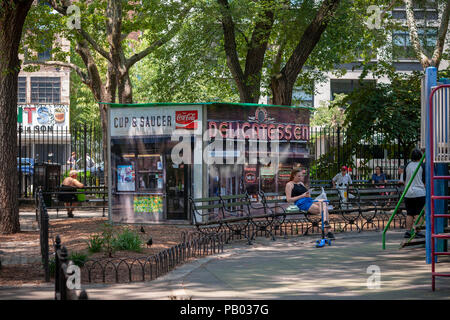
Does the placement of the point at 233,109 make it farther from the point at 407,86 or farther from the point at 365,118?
the point at 407,86

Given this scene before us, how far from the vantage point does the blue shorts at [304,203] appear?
1447 cm

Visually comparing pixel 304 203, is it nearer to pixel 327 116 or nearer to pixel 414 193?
pixel 414 193

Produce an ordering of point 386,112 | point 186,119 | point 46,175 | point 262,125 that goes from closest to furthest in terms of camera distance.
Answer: point 186,119 < point 262,125 < point 386,112 < point 46,175

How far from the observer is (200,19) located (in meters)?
23.7

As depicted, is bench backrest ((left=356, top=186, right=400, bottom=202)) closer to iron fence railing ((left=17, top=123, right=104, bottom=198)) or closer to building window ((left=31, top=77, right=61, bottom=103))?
iron fence railing ((left=17, top=123, right=104, bottom=198))

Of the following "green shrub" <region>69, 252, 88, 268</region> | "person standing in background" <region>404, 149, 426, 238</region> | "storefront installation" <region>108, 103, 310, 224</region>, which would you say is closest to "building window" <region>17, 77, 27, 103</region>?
"storefront installation" <region>108, 103, 310, 224</region>

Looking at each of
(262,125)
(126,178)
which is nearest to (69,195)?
(126,178)

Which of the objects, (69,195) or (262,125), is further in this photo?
(69,195)

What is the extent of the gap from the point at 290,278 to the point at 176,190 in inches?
332

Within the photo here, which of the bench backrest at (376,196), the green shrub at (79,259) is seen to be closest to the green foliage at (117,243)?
the green shrub at (79,259)

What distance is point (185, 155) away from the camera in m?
17.0

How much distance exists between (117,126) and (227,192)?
3467mm

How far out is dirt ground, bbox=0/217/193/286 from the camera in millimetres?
9664
